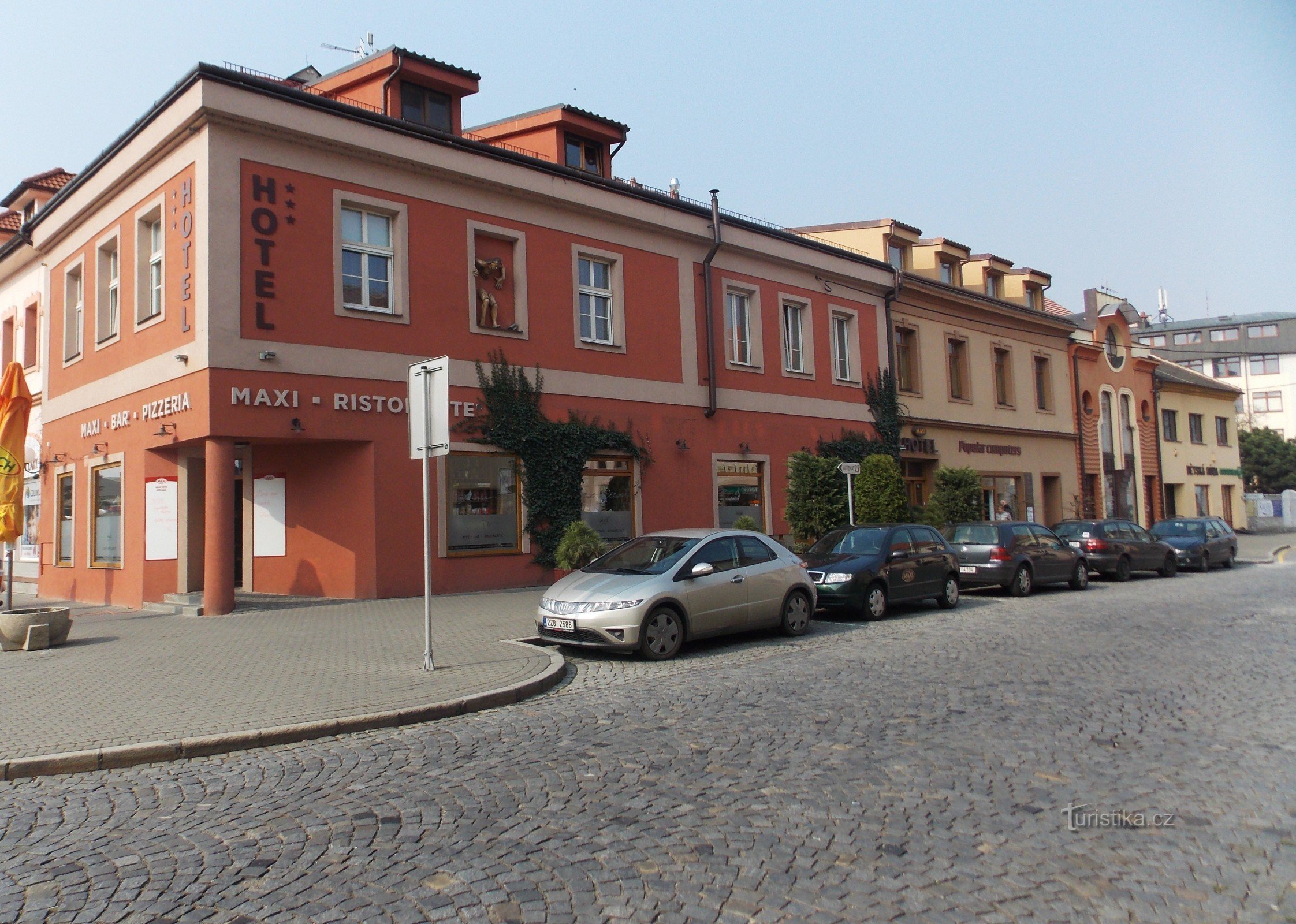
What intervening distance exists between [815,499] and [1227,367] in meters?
85.9

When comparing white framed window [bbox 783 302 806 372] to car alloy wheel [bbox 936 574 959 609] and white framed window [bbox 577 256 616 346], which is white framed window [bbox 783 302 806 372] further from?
car alloy wheel [bbox 936 574 959 609]

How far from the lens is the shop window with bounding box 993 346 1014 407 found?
33500 mm

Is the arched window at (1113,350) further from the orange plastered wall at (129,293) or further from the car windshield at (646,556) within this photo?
the orange plastered wall at (129,293)

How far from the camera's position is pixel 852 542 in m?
15.3

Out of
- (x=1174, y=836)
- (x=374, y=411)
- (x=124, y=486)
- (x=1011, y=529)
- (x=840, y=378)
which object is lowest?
(x=1174, y=836)

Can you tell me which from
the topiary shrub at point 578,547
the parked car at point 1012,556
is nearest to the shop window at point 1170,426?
the parked car at point 1012,556

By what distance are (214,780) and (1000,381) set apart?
31.9 metres

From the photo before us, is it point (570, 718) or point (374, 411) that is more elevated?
point (374, 411)

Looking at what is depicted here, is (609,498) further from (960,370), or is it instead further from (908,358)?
(960,370)

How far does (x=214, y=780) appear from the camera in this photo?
6129mm

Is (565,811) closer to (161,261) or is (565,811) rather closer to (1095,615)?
(1095,615)

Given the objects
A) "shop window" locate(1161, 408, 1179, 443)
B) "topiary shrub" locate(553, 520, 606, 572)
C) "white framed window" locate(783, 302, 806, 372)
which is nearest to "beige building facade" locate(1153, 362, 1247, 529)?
"shop window" locate(1161, 408, 1179, 443)

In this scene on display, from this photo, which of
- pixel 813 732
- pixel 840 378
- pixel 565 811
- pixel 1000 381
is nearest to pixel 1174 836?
pixel 813 732

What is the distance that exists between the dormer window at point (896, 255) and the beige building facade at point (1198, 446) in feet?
62.9
